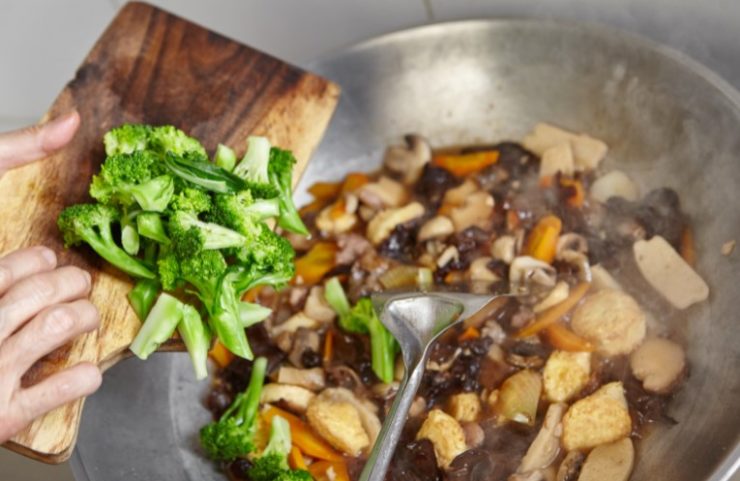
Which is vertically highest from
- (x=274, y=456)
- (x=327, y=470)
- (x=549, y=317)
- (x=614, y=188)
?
(x=614, y=188)

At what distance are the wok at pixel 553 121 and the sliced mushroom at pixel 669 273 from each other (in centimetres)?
4

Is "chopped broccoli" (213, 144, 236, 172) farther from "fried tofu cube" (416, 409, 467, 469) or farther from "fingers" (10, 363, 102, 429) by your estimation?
"fried tofu cube" (416, 409, 467, 469)

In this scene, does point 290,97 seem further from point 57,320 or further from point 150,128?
point 57,320

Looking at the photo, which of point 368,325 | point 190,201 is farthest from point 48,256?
point 368,325

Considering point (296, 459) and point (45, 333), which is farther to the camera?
point (296, 459)

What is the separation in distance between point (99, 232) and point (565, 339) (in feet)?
4.06

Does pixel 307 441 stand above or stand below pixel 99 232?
below

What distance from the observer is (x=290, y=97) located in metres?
2.57

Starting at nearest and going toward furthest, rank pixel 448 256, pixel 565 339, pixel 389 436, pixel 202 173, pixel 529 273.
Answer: pixel 389 436 → pixel 202 173 → pixel 565 339 → pixel 529 273 → pixel 448 256

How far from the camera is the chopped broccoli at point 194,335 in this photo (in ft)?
6.68

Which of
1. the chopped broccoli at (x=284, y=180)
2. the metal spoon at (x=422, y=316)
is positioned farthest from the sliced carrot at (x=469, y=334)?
the chopped broccoli at (x=284, y=180)

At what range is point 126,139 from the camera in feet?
7.25

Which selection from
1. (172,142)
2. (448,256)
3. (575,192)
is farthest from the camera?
(575,192)

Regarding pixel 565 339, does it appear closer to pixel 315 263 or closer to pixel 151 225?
pixel 315 263
